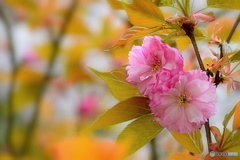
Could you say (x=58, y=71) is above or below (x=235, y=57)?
below

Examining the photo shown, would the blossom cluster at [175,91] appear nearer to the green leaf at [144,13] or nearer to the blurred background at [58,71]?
the green leaf at [144,13]

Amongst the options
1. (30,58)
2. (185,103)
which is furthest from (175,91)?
(30,58)

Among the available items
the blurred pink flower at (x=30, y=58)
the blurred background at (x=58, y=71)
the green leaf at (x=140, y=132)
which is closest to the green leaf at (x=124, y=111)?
the green leaf at (x=140, y=132)

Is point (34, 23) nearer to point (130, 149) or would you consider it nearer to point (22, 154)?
point (22, 154)

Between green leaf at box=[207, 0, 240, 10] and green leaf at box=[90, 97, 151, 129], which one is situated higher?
green leaf at box=[207, 0, 240, 10]

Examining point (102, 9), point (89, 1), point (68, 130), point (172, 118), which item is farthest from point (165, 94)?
point (102, 9)

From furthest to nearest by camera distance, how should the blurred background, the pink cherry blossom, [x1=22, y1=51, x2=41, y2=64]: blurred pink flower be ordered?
→ [x1=22, y1=51, x2=41, y2=64]: blurred pink flower < the blurred background < the pink cherry blossom

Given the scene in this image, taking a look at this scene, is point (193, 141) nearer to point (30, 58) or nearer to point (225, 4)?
point (225, 4)

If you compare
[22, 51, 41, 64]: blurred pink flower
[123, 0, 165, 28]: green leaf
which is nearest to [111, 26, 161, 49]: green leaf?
[123, 0, 165, 28]: green leaf

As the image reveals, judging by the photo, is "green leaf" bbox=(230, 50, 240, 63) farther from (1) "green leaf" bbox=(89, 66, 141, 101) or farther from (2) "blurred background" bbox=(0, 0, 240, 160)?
(2) "blurred background" bbox=(0, 0, 240, 160)
